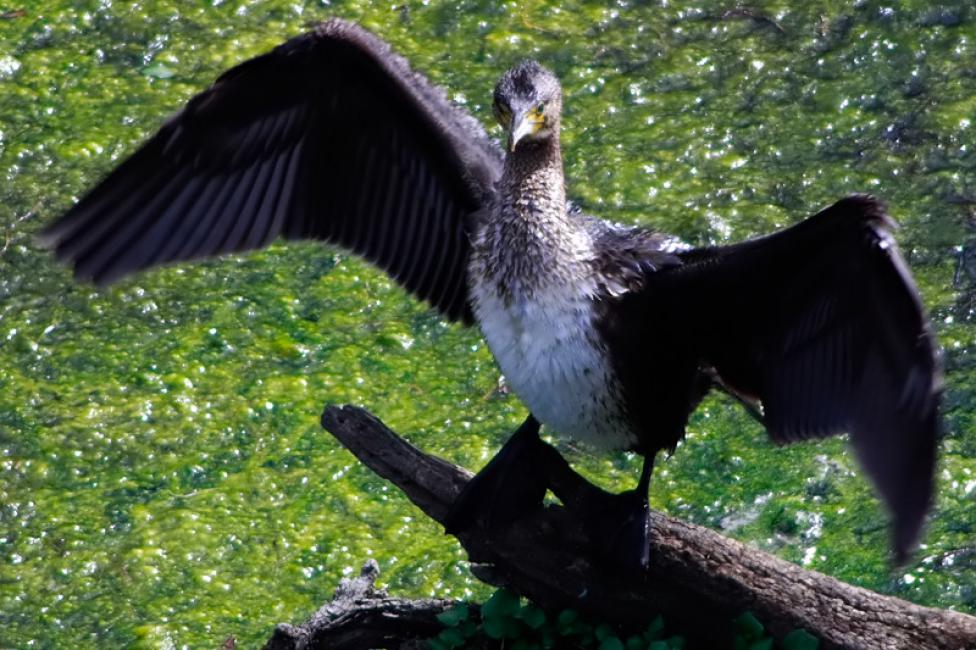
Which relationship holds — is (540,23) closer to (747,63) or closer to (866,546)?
(747,63)

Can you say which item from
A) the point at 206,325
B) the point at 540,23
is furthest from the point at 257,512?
the point at 540,23

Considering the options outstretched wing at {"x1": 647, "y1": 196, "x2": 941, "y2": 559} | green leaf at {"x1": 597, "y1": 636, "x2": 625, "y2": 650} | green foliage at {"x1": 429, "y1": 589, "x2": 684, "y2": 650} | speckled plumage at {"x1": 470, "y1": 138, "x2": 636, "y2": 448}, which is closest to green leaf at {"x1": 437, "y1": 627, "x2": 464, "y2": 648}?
green foliage at {"x1": 429, "y1": 589, "x2": 684, "y2": 650}

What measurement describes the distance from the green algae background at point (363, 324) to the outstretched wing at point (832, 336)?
0.81m

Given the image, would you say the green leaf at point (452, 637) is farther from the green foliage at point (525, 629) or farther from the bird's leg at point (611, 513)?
the bird's leg at point (611, 513)

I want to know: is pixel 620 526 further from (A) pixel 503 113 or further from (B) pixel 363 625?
(A) pixel 503 113

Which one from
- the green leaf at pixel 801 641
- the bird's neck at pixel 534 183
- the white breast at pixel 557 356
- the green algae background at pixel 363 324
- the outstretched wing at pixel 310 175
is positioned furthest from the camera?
the green algae background at pixel 363 324

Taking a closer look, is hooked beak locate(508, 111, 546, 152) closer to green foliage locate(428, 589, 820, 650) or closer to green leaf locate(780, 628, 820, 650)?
green foliage locate(428, 589, 820, 650)

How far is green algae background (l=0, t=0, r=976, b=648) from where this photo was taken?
11.9 feet

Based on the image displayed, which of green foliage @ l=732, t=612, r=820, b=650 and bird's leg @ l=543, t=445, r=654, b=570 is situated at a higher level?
bird's leg @ l=543, t=445, r=654, b=570

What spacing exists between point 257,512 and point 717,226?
1413 mm

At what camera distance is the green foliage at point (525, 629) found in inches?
115

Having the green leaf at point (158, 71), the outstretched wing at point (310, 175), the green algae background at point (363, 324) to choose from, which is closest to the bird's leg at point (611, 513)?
the outstretched wing at point (310, 175)

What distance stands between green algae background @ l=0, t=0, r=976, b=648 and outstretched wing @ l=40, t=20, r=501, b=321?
26.4 inches

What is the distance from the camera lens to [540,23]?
502 cm
